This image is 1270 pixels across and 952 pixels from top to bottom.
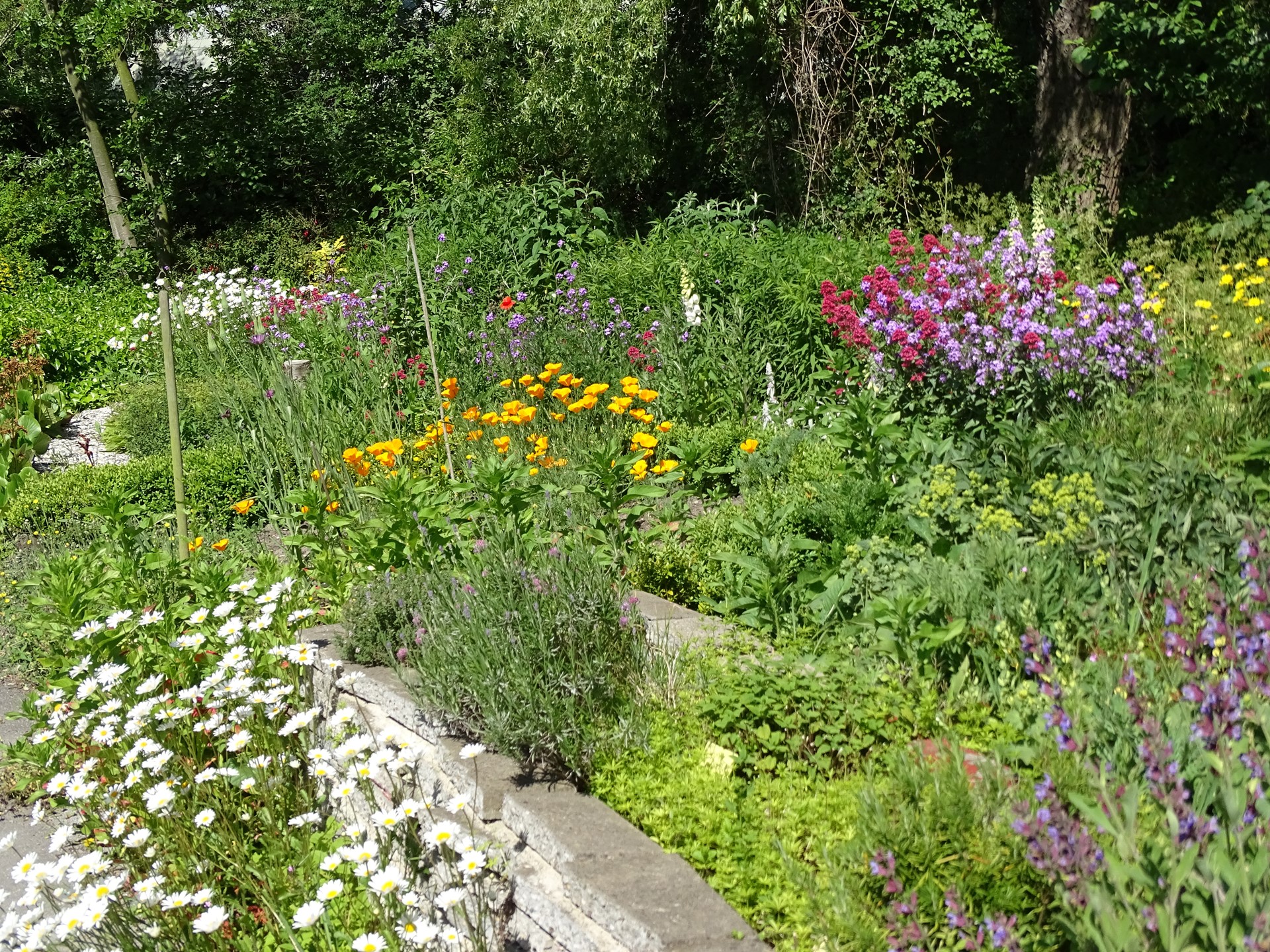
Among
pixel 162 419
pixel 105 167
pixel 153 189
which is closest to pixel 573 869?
pixel 162 419

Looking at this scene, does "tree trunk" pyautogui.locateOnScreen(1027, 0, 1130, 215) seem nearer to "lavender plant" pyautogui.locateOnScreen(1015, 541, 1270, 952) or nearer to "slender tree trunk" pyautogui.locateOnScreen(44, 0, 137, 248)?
"lavender plant" pyautogui.locateOnScreen(1015, 541, 1270, 952)

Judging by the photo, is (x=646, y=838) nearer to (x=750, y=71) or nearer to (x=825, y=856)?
(x=825, y=856)

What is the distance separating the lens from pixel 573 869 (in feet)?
8.77

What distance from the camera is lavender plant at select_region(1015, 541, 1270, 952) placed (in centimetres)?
178

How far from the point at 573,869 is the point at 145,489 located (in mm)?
5617

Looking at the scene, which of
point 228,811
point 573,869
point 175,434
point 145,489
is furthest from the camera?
point 145,489

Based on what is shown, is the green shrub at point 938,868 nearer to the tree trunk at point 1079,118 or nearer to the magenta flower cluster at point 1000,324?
the magenta flower cluster at point 1000,324

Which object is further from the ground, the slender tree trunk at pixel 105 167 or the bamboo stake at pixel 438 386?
the slender tree trunk at pixel 105 167

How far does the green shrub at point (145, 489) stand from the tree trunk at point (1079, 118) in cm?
688

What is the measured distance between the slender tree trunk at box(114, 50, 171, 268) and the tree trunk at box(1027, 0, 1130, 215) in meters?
10.8

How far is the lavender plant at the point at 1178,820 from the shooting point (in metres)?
1.78

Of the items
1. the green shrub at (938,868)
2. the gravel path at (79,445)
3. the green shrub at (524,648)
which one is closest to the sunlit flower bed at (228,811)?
the green shrub at (524,648)

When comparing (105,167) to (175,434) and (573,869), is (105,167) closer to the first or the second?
(175,434)

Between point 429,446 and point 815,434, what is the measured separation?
2.29 meters
